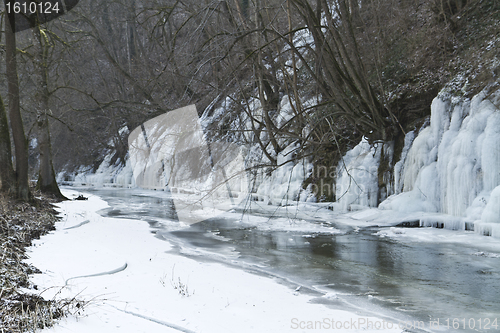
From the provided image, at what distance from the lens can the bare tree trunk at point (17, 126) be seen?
9906 mm

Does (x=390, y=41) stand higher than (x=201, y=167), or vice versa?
(x=390, y=41)

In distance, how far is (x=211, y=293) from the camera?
14.8 ft

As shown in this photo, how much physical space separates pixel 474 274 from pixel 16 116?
→ 10.3 metres

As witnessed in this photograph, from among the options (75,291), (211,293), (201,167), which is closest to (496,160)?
(211,293)

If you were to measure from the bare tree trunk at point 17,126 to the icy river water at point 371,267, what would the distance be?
338 centimetres

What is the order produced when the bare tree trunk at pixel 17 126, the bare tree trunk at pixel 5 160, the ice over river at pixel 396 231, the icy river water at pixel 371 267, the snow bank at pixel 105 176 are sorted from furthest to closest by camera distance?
the snow bank at pixel 105 176
the bare tree trunk at pixel 17 126
the bare tree trunk at pixel 5 160
the ice over river at pixel 396 231
the icy river water at pixel 371 267

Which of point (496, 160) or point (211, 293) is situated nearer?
point (211, 293)

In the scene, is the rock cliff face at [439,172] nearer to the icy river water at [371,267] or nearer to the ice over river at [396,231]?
the ice over river at [396,231]

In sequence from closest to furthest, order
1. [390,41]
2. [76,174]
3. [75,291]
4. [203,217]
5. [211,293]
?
1. [75,291]
2. [211,293]
3. [203,217]
4. [390,41]
5. [76,174]

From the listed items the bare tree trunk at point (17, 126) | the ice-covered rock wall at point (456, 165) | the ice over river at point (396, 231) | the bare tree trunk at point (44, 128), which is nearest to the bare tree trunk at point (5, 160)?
the bare tree trunk at point (17, 126)

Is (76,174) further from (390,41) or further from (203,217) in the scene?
(390,41)

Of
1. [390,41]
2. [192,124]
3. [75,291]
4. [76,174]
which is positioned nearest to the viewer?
[75,291]

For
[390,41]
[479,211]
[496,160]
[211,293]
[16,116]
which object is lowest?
[211,293]

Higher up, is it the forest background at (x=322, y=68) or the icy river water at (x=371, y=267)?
the forest background at (x=322, y=68)
